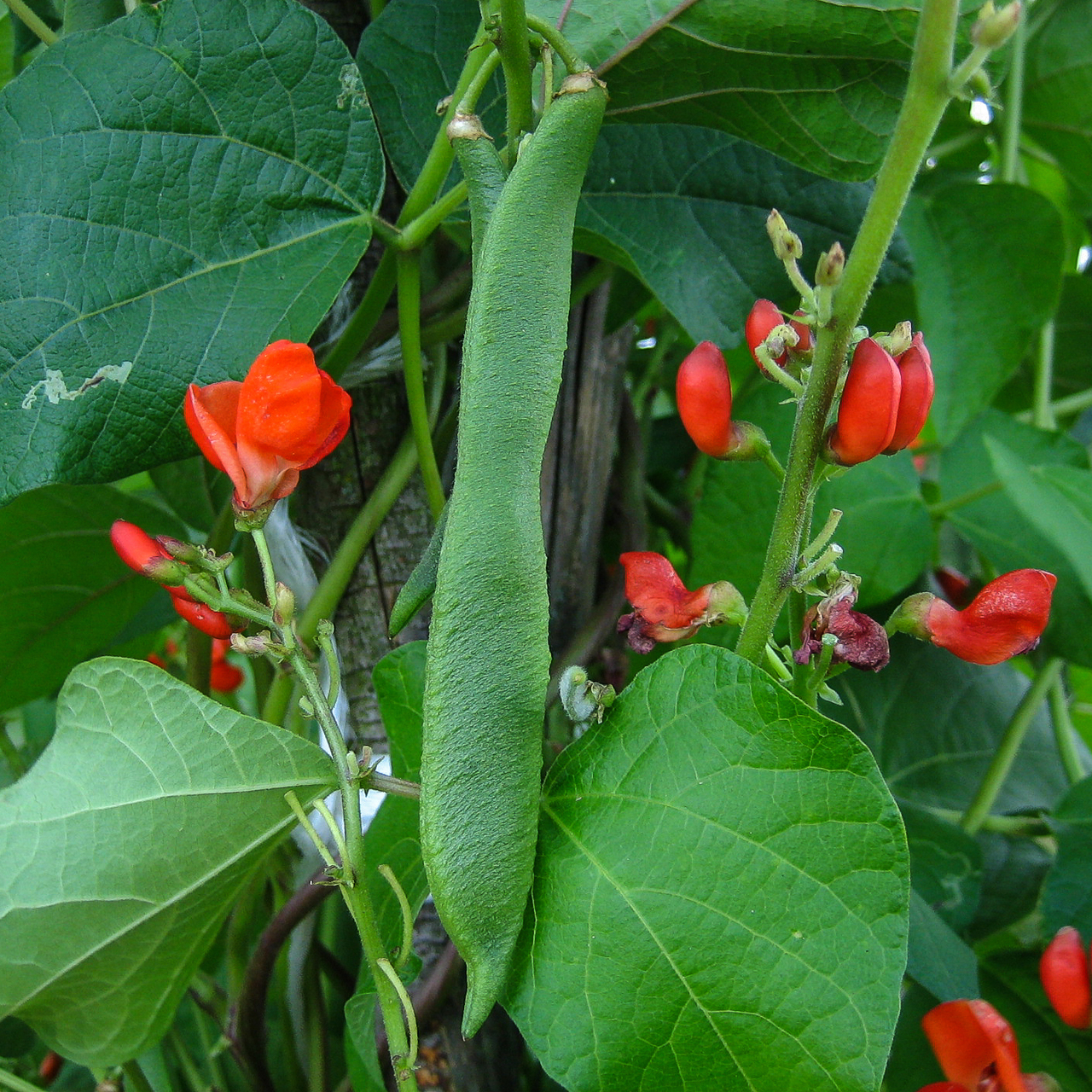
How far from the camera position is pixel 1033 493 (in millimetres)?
852

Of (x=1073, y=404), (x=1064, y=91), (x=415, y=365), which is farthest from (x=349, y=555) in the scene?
(x=1064, y=91)

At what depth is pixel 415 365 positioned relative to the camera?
743mm

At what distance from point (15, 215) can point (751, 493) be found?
606mm

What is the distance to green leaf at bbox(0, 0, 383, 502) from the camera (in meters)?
0.64

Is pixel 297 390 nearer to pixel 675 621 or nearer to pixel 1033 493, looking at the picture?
pixel 675 621

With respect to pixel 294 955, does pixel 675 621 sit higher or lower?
higher

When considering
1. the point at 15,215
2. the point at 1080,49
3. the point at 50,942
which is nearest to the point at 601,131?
the point at 15,215

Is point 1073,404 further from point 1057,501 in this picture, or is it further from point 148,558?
point 148,558

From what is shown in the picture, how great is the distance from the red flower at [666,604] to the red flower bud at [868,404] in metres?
0.11

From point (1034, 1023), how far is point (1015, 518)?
466 millimetres

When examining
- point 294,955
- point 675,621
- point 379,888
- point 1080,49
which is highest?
point 1080,49

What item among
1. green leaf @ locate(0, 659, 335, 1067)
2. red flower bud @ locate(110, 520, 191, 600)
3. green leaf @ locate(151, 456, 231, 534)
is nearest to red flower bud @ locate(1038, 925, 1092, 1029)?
green leaf @ locate(0, 659, 335, 1067)

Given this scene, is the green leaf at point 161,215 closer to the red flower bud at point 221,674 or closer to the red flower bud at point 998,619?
the red flower bud at point 998,619

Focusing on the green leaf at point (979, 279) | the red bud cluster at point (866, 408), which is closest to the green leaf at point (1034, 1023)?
the green leaf at point (979, 279)
